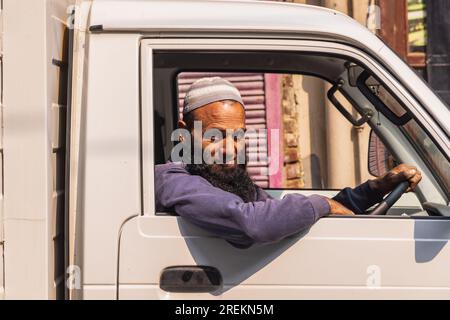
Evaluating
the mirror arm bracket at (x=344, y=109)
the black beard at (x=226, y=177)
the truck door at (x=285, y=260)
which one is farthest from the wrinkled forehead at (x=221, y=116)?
the mirror arm bracket at (x=344, y=109)

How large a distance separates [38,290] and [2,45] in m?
0.75

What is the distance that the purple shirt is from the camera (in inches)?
86.5

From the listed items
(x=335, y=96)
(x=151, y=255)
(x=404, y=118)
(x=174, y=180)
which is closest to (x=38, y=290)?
(x=151, y=255)

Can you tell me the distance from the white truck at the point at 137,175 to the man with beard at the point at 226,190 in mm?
59

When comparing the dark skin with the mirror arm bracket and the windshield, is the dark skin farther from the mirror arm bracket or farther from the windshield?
the mirror arm bracket

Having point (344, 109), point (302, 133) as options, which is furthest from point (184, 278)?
point (302, 133)

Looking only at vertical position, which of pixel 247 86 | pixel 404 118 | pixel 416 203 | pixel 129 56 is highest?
pixel 247 86

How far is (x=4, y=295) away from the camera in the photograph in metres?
2.18

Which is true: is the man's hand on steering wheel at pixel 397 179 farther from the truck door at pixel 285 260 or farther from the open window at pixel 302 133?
→ the open window at pixel 302 133

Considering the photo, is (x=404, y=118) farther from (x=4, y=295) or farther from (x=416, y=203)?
(x=4, y=295)

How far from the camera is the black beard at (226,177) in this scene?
7.97 ft

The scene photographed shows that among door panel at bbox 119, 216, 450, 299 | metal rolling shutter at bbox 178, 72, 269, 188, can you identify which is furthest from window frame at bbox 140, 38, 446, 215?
metal rolling shutter at bbox 178, 72, 269, 188

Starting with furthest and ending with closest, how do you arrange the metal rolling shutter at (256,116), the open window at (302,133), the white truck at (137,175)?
the open window at (302,133)
the metal rolling shutter at (256,116)
the white truck at (137,175)

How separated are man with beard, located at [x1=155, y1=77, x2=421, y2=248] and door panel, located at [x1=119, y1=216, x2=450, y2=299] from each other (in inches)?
2.1
